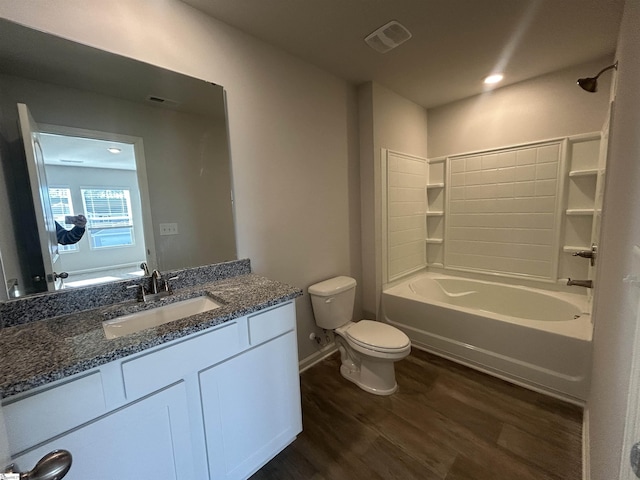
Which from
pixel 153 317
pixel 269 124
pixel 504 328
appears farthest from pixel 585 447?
pixel 269 124

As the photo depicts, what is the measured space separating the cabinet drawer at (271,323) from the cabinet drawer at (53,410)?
1.79 ft

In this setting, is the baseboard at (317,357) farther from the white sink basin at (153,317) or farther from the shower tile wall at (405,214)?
the white sink basin at (153,317)

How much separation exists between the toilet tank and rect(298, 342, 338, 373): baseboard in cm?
32

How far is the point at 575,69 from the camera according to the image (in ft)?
7.09

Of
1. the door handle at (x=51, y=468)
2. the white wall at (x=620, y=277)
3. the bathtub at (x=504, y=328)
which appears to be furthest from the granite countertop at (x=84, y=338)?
the bathtub at (x=504, y=328)

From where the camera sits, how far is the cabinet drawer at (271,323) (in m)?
1.21

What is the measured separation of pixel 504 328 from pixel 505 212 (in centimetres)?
124

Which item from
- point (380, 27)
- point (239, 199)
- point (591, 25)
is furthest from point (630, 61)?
point (239, 199)

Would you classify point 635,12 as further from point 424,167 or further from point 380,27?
point 424,167

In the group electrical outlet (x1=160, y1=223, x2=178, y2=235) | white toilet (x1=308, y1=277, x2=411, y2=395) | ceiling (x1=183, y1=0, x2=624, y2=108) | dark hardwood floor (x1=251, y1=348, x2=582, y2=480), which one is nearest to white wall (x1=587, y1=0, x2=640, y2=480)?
dark hardwood floor (x1=251, y1=348, x2=582, y2=480)

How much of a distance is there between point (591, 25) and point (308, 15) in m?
1.74

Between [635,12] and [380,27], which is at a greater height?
[380,27]

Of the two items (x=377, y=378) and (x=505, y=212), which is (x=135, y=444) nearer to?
(x=377, y=378)

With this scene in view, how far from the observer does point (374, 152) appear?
240cm
